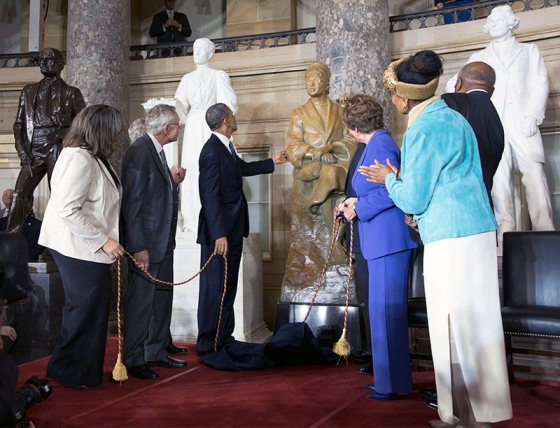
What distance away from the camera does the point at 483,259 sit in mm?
2217

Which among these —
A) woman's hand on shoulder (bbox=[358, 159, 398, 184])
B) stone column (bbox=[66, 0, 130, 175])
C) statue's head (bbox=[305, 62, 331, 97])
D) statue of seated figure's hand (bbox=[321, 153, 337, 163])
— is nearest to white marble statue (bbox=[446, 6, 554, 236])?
statue's head (bbox=[305, 62, 331, 97])

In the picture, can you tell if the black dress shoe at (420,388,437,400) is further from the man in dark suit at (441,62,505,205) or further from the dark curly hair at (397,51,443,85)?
the dark curly hair at (397,51,443,85)

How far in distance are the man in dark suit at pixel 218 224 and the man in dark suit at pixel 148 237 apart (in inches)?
11.5

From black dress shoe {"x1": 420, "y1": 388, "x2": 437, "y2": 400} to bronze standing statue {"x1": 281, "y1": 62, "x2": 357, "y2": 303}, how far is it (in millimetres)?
1597

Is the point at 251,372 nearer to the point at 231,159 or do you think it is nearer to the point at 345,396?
the point at 345,396

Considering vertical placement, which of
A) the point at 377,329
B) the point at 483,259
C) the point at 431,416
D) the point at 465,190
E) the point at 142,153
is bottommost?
the point at 431,416

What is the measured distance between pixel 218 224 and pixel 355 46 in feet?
10.5

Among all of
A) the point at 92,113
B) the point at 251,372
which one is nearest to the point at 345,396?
the point at 251,372

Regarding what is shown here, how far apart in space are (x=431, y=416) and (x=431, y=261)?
82cm

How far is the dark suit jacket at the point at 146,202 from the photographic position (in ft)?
11.4

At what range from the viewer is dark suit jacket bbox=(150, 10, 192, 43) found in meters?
9.36

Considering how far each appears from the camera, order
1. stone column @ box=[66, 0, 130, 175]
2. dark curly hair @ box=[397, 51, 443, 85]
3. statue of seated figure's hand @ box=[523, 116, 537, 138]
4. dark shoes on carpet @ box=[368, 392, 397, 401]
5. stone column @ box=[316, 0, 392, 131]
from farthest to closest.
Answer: stone column @ box=[66, 0, 130, 175] → stone column @ box=[316, 0, 392, 131] → statue of seated figure's hand @ box=[523, 116, 537, 138] → dark shoes on carpet @ box=[368, 392, 397, 401] → dark curly hair @ box=[397, 51, 443, 85]

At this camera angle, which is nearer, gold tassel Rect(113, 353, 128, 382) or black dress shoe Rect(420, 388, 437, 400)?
black dress shoe Rect(420, 388, 437, 400)

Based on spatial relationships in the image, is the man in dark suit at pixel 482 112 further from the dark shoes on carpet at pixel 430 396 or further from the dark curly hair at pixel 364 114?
the dark curly hair at pixel 364 114
